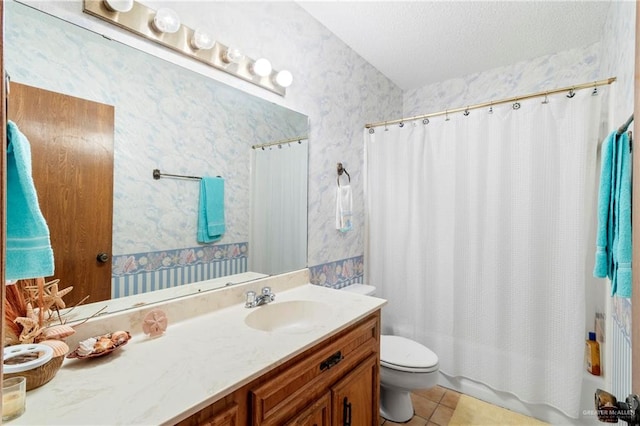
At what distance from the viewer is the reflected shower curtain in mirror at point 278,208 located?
5.17 feet

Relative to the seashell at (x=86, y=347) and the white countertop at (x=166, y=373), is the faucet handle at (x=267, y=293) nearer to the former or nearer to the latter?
the white countertop at (x=166, y=373)

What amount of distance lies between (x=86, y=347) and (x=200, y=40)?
3.95 feet

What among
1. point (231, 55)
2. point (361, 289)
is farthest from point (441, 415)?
point (231, 55)

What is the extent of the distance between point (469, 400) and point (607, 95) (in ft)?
6.50

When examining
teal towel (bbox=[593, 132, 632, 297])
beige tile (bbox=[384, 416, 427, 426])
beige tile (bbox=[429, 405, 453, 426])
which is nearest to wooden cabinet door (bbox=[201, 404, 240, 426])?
teal towel (bbox=[593, 132, 632, 297])

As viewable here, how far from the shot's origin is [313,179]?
6.35ft

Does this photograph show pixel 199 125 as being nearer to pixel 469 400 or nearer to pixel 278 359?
pixel 278 359

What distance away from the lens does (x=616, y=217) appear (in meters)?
1.09

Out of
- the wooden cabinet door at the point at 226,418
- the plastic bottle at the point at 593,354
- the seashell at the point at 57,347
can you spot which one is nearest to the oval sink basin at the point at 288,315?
the wooden cabinet door at the point at 226,418

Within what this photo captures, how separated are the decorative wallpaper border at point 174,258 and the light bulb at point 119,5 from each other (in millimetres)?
868

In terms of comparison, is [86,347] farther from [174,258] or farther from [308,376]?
[308,376]

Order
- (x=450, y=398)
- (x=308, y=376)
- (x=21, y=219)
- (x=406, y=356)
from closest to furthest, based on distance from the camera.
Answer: (x=21, y=219), (x=308, y=376), (x=406, y=356), (x=450, y=398)

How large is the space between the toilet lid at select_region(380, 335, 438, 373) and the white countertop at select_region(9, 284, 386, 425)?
0.70 metres

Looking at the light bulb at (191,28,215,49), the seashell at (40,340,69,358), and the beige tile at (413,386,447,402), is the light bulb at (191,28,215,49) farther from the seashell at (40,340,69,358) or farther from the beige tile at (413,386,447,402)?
the beige tile at (413,386,447,402)
